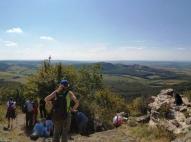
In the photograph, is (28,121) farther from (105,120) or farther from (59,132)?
(59,132)

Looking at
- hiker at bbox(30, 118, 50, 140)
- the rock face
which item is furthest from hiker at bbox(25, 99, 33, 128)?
the rock face

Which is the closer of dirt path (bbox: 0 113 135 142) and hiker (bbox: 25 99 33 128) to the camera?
dirt path (bbox: 0 113 135 142)

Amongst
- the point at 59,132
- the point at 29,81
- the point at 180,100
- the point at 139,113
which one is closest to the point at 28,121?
the point at 29,81

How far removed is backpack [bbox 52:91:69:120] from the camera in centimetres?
1043

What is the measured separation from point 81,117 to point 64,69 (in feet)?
29.0

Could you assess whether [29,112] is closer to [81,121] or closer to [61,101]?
[81,121]

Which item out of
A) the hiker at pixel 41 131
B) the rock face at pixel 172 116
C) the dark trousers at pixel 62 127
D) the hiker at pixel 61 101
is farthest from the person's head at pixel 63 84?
the hiker at pixel 41 131

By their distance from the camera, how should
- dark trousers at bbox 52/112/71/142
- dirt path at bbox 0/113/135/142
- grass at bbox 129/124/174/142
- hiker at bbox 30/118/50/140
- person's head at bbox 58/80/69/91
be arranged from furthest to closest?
1. hiker at bbox 30/118/50/140
2. dirt path at bbox 0/113/135/142
3. grass at bbox 129/124/174/142
4. dark trousers at bbox 52/112/71/142
5. person's head at bbox 58/80/69/91

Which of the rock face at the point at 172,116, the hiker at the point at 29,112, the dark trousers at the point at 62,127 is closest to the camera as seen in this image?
the dark trousers at the point at 62,127

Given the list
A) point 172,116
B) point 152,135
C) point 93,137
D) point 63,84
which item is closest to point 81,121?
point 93,137

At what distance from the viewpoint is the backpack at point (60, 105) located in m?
10.4

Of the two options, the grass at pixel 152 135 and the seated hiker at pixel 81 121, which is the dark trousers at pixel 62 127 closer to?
the grass at pixel 152 135

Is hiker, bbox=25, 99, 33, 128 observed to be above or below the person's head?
below

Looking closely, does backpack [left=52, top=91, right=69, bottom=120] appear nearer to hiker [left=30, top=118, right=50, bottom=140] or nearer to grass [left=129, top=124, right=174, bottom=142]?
grass [left=129, top=124, right=174, bottom=142]
